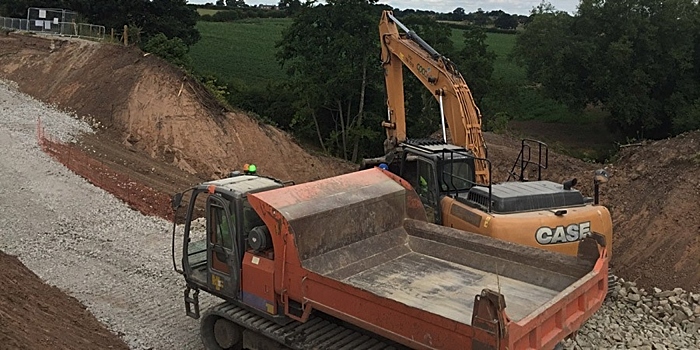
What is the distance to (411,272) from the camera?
319 inches

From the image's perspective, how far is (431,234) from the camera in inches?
340

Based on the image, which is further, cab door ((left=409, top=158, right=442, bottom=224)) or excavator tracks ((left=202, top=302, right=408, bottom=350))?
cab door ((left=409, top=158, right=442, bottom=224))

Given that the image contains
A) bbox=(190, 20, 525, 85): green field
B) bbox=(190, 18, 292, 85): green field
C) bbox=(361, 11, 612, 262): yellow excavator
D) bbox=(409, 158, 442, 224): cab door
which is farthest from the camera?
bbox=(190, 20, 525, 85): green field

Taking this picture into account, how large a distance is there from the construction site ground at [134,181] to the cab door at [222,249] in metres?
1.57

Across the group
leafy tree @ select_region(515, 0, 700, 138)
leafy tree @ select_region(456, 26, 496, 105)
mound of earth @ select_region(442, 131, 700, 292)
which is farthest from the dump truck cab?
leafy tree @ select_region(515, 0, 700, 138)

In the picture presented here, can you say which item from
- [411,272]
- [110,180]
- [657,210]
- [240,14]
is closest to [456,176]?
[411,272]

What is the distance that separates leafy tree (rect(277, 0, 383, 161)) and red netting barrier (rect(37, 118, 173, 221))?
1380 centimetres

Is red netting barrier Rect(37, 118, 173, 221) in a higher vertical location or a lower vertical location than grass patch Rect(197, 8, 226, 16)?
lower

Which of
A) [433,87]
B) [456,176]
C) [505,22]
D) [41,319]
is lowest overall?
[41,319]

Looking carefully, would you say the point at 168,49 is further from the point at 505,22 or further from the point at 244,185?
the point at 505,22

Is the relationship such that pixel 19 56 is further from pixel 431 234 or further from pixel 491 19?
pixel 491 19

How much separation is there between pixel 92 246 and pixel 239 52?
150 feet

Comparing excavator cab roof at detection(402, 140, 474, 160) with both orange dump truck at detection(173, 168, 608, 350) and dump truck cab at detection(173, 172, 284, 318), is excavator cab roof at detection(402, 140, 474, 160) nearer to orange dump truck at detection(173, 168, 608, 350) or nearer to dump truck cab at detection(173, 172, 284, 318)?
orange dump truck at detection(173, 168, 608, 350)

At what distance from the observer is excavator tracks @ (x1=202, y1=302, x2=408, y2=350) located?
23.7 ft
